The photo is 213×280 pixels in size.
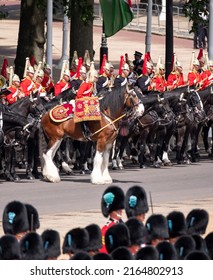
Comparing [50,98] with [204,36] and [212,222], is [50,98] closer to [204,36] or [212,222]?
[212,222]

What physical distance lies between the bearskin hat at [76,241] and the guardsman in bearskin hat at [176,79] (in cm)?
1794

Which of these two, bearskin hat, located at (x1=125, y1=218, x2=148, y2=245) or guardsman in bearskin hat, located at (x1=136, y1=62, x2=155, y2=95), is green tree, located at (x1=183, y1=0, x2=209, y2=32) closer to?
guardsman in bearskin hat, located at (x1=136, y1=62, x2=155, y2=95)

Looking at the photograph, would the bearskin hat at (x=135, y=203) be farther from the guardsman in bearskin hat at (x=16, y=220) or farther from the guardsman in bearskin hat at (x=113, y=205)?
the guardsman in bearskin hat at (x=16, y=220)

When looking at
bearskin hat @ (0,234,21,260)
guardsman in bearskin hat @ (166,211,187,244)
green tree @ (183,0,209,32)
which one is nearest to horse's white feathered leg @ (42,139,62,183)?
green tree @ (183,0,209,32)

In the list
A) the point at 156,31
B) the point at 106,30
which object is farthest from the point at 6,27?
the point at 106,30

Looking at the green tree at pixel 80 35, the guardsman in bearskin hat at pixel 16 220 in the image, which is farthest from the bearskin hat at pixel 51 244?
the green tree at pixel 80 35

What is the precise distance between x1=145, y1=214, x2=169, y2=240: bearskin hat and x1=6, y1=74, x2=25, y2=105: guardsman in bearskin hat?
13392 millimetres

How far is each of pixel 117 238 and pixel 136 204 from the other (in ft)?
5.42

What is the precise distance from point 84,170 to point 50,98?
1.67m

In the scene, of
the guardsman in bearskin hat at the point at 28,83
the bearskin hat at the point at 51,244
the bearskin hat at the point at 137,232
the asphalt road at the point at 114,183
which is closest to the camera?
the bearskin hat at the point at 51,244

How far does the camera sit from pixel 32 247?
1625 cm

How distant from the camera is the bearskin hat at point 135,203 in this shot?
18.4 metres

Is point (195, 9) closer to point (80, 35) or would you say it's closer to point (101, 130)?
point (80, 35)

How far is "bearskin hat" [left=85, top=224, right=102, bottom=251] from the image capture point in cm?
1698
